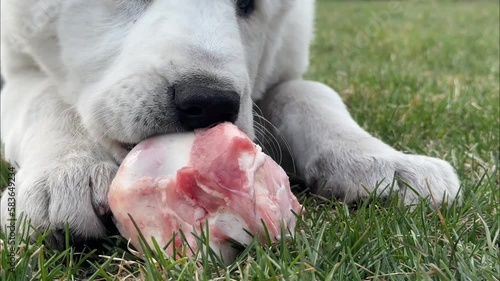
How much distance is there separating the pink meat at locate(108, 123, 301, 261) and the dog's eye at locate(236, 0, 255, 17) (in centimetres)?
76

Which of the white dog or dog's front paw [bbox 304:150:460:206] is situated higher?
the white dog

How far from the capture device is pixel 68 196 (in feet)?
5.73

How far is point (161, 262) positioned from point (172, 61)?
1.97ft

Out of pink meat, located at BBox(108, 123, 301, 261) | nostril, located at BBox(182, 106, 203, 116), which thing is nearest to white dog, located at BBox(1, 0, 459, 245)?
nostril, located at BBox(182, 106, 203, 116)

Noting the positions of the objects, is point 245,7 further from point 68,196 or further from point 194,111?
point 68,196

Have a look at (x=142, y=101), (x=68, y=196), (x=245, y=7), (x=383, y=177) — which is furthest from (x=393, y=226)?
(x=245, y=7)

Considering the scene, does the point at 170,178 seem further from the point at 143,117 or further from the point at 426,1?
the point at 426,1

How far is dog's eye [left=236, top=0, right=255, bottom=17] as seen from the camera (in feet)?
7.54

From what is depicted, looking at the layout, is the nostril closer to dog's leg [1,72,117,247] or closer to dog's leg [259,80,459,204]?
dog's leg [1,72,117,247]

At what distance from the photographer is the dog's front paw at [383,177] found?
1.98 metres

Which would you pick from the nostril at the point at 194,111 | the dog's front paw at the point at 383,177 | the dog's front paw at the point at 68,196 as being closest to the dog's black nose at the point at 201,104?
the nostril at the point at 194,111

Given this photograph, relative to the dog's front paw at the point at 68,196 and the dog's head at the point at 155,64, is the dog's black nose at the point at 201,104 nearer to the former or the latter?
the dog's head at the point at 155,64

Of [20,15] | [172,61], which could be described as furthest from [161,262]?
[20,15]

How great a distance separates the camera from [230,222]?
5.07 feet
